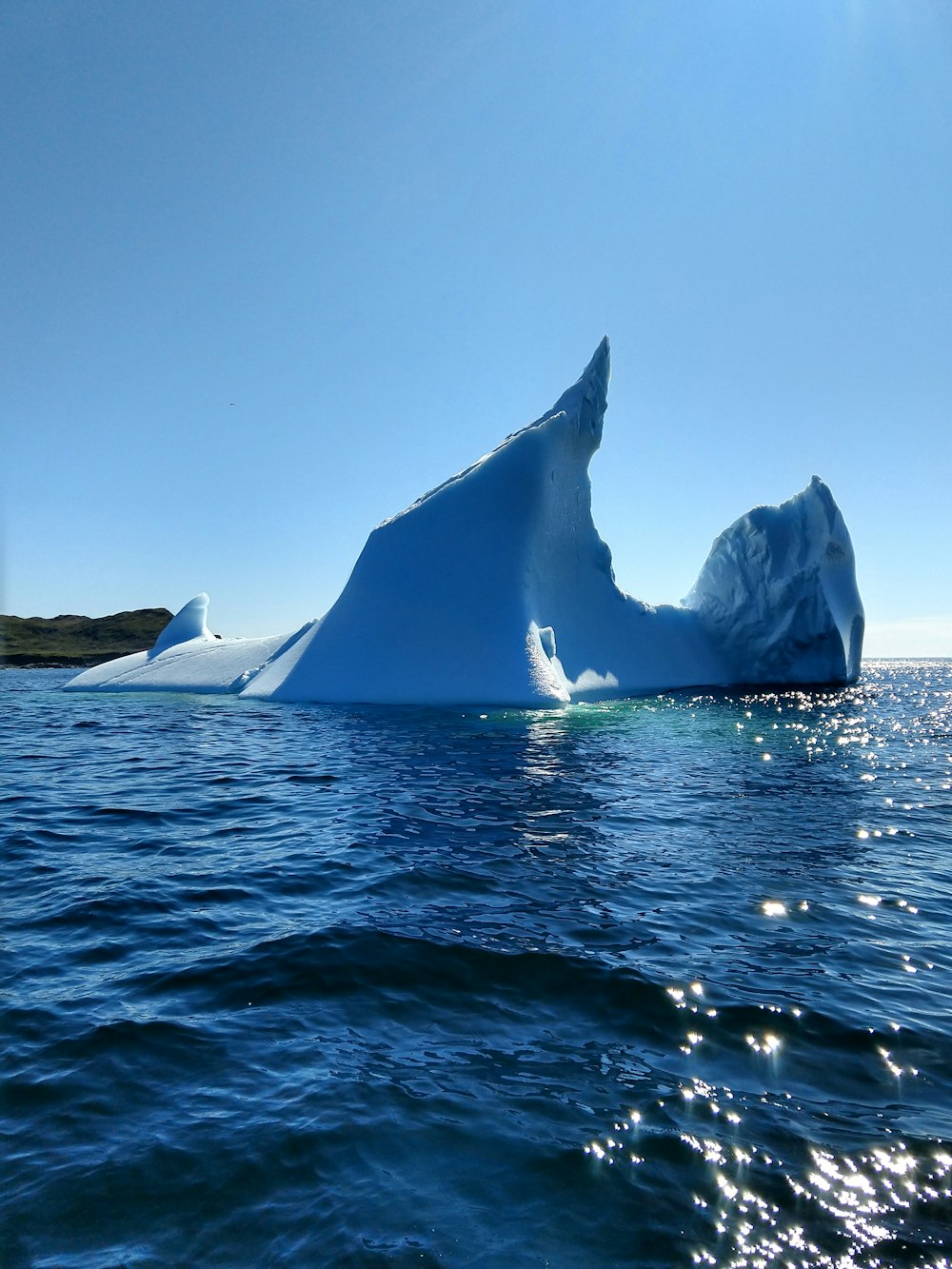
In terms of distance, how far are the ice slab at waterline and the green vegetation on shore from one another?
6913 cm

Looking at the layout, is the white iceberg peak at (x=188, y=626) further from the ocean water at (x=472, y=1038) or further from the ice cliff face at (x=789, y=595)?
the ocean water at (x=472, y=1038)

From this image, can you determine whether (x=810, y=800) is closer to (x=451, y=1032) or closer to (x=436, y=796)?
(x=436, y=796)

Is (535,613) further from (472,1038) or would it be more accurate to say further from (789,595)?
(472,1038)

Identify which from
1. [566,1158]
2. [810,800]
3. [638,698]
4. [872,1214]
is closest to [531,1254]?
[566,1158]

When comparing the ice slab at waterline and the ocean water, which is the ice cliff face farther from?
the ocean water

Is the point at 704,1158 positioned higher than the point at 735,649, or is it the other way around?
the point at 735,649

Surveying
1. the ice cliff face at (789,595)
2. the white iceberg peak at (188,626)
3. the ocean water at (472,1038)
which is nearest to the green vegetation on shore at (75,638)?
the white iceberg peak at (188,626)

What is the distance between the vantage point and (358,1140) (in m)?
3.04

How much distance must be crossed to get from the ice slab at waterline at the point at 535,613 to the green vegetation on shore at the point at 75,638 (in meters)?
69.1

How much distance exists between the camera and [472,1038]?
152 inches

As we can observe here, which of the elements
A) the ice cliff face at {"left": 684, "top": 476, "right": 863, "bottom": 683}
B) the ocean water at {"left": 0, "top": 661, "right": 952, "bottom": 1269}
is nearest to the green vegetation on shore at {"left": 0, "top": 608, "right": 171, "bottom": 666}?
the ice cliff face at {"left": 684, "top": 476, "right": 863, "bottom": 683}

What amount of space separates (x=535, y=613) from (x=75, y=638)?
371 ft

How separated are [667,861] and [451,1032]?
12.6 feet

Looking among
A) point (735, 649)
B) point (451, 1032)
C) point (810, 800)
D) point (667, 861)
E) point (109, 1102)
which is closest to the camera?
point (109, 1102)
